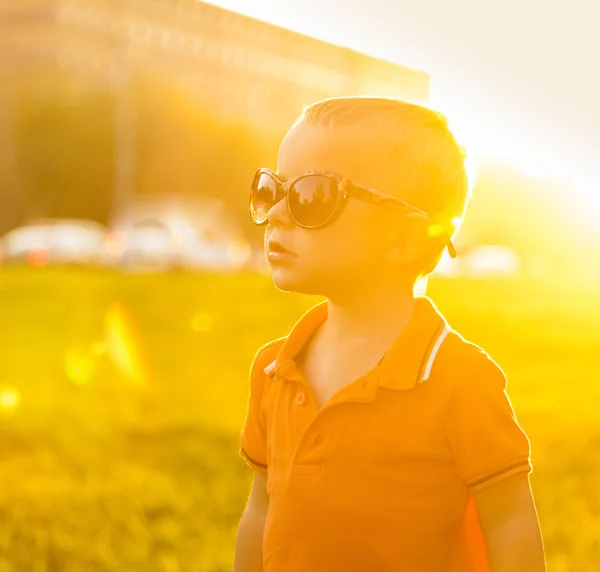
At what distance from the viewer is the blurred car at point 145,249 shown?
79.3 ft

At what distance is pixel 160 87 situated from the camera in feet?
142

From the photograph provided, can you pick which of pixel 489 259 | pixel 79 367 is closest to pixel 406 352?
pixel 79 367

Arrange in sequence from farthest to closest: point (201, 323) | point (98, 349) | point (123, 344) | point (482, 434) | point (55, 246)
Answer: point (55, 246) < point (201, 323) < point (123, 344) < point (98, 349) < point (482, 434)

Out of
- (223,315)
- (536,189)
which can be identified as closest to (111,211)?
(536,189)

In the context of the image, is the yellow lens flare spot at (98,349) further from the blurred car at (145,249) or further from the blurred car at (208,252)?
the blurred car at (208,252)

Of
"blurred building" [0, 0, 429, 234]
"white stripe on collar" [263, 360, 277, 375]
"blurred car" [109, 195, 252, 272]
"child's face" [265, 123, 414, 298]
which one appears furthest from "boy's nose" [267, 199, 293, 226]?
"blurred building" [0, 0, 429, 234]

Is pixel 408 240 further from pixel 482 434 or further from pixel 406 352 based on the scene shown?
pixel 482 434

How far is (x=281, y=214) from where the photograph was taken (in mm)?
1956

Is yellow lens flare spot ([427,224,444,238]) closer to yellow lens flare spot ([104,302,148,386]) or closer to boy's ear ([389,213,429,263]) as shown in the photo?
boy's ear ([389,213,429,263])

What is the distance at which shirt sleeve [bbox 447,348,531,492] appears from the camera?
6.02 feet

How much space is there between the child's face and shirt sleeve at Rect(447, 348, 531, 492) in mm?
326

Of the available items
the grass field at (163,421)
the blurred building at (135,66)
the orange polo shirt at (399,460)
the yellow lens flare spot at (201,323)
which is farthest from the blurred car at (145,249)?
the orange polo shirt at (399,460)

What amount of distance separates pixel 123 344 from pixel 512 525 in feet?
27.3

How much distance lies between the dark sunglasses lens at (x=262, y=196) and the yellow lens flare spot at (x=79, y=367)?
5.78 meters
